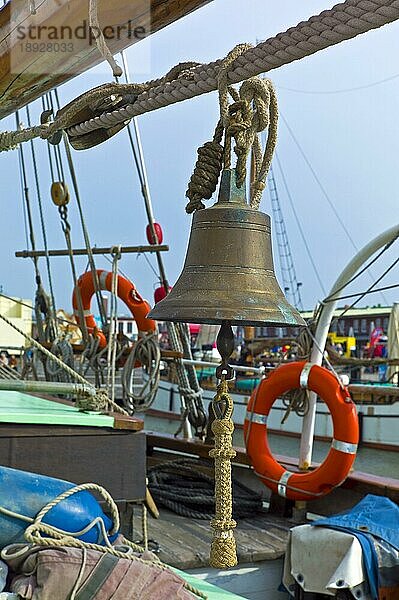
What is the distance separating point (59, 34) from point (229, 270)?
3.93 feet

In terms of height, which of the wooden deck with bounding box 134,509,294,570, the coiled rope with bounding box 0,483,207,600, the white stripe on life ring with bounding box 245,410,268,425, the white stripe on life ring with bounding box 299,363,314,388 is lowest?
the wooden deck with bounding box 134,509,294,570

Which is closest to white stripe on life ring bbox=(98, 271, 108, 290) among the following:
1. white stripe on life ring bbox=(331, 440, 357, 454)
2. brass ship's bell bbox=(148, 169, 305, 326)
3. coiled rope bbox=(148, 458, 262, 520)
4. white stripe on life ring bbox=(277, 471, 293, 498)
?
coiled rope bbox=(148, 458, 262, 520)

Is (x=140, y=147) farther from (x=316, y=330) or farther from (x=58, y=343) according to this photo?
(x=316, y=330)

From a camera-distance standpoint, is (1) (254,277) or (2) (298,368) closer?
(1) (254,277)

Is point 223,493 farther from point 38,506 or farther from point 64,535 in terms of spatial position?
point 38,506

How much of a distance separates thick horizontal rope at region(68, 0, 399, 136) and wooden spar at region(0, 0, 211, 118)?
228 millimetres

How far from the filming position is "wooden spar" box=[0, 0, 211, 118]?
245cm

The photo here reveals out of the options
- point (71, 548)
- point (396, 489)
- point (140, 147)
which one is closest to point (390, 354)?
point (140, 147)

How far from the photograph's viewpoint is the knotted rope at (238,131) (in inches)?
77.1

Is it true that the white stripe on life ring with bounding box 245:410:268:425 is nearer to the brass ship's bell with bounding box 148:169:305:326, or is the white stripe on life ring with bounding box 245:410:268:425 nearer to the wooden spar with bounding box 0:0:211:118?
the wooden spar with bounding box 0:0:211:118

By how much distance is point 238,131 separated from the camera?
194 cm

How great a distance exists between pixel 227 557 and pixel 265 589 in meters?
2.69

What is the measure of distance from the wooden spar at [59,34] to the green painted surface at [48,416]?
166 cm

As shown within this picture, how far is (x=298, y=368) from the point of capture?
5660 mm
